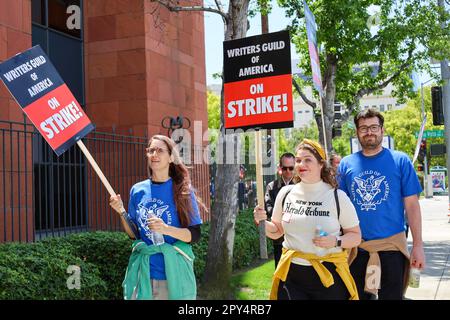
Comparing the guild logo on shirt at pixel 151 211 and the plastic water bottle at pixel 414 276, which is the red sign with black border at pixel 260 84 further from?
the guild logo on shirt at pixel 151 211

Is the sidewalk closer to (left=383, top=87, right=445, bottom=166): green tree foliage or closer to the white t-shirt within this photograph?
the white t-shirt

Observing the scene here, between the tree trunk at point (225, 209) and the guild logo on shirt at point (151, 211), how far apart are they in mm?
4818

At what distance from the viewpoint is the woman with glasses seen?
4.26 m

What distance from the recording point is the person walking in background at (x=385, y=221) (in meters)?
4.83

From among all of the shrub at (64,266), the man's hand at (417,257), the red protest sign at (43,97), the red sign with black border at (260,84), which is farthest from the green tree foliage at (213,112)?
the man's hand at (417,257)

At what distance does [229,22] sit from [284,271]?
609cm

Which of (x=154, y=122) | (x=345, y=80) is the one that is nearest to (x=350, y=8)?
(x=345, y=80)

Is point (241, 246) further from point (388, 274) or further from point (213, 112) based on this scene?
point (213, 112)

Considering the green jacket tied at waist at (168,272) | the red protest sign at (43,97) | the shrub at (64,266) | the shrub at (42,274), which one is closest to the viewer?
the green jacket tied at waist at (168,272)

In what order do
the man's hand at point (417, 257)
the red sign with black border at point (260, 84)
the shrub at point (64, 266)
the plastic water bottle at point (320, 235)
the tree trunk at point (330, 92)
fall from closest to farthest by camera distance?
1. the plastic water bottle at point (320, 235)
2. the man's hand at point (417, 257)
3. the shrub at point (64, 266)
4. the red sign with black border at point (260, 84)
5. the tree trunk at point (330, 92)

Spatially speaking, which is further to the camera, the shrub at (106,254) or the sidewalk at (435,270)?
the sidewalk at (435,270)

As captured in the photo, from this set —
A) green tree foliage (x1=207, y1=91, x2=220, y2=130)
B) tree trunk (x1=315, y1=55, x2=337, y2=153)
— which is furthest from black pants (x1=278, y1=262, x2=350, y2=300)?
green tree foliage (x1=207, y1=91, x2=220, y2=130)

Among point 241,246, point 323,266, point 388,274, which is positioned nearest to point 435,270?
point 241,246
